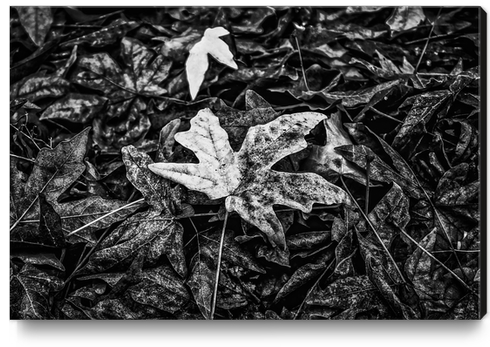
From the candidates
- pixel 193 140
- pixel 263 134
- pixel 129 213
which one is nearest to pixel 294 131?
pixel 263 134

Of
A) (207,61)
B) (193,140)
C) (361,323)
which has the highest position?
(207,61)

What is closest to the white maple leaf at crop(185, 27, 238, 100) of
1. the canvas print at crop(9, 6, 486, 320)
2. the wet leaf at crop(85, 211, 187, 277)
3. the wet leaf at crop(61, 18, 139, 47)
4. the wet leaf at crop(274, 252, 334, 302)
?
the canvas print at crop(9, 6, 486, 320)

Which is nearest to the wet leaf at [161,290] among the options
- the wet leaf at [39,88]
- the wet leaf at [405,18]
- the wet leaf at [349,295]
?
the wet leaf at [349,295]

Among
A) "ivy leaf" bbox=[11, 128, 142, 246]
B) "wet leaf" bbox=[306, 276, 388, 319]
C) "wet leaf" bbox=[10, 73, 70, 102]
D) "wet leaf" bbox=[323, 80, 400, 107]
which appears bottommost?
"wet leaf" bbox=[306, 276, 388, 319]

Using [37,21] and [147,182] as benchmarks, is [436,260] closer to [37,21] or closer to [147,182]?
[147,182]

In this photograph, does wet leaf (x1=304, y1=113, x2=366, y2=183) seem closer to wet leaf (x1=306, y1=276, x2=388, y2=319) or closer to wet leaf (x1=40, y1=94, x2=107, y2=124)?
wet leaf (x1=306, y1=276, x2=388, y2=319)

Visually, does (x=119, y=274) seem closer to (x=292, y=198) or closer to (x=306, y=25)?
(x=292, y=198)
